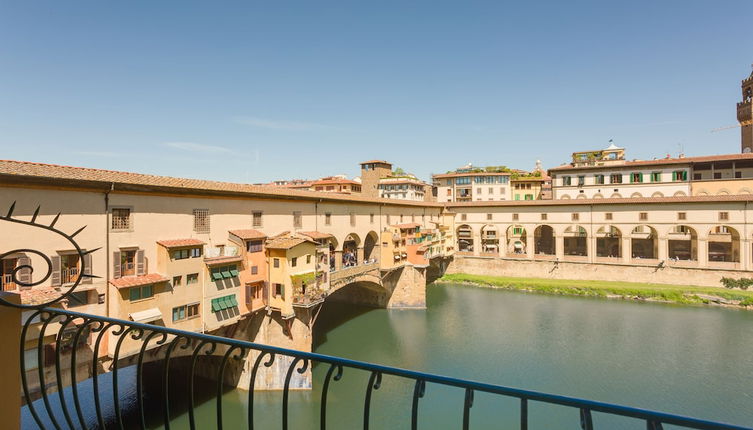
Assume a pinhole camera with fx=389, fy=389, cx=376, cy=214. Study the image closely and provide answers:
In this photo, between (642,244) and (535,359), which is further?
(642,244)

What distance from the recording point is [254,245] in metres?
20.6

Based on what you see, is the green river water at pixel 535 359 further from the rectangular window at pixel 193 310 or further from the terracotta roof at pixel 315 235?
the terracotta roof at pixel 315 235

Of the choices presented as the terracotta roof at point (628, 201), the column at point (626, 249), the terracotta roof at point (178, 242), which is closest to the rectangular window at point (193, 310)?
the terracotta roof at point (178, 242)

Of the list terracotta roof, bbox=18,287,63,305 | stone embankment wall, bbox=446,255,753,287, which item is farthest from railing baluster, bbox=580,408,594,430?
stone embankment wall, bbox=446,255,753,287

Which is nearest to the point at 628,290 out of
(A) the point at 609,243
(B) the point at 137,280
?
(A) the point at 609,243

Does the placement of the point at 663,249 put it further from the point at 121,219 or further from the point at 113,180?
the point at 113,180

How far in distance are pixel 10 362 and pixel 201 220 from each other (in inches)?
646

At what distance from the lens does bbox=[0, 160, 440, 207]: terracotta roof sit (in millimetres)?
12828

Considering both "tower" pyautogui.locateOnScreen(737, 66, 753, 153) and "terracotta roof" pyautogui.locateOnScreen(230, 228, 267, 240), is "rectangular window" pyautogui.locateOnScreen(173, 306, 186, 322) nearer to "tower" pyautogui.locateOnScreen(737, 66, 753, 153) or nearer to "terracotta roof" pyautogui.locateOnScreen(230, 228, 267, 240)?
"terracotta roof" pyautogui.locateOnScreen(230, 228, 267, 240)

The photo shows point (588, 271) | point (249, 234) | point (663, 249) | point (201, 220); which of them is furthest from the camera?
point (588, 271)

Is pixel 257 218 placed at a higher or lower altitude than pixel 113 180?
lower

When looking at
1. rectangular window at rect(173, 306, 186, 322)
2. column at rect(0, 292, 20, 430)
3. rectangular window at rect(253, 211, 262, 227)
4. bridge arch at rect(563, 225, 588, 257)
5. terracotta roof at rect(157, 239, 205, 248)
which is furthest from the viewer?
bridge arch at rect(563, 225, 588, 257)

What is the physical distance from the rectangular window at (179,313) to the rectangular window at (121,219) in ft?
13.1

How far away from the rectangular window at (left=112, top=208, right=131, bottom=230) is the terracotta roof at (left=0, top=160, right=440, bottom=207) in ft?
2.85
